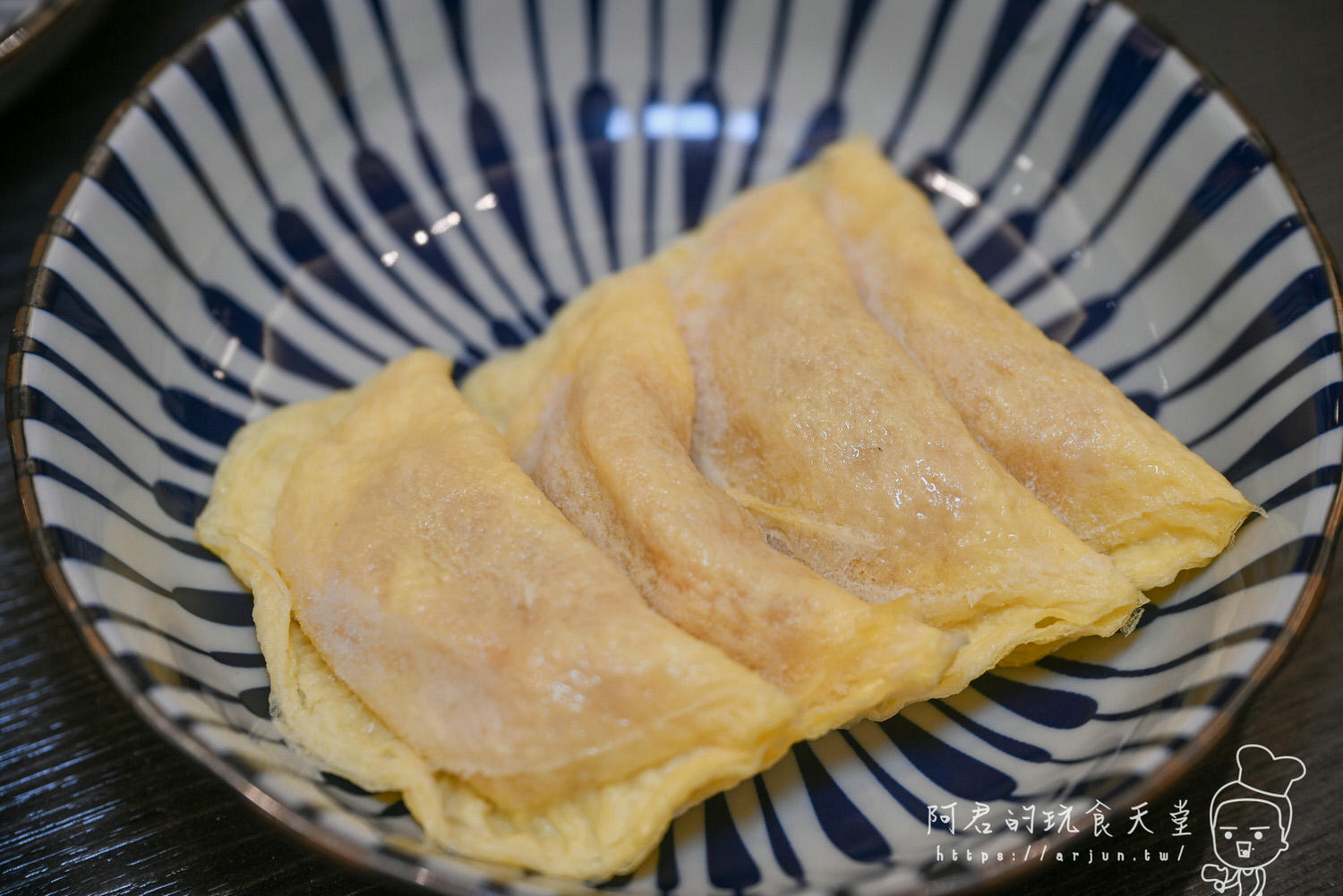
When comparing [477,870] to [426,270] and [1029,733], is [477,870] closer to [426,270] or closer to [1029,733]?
[1029,733]

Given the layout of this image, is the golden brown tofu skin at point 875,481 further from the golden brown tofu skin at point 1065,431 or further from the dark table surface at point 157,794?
the dark table surface at point 157,794

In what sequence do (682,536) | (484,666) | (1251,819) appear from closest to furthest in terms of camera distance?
(484,666)
(682,536)
(1251,819)

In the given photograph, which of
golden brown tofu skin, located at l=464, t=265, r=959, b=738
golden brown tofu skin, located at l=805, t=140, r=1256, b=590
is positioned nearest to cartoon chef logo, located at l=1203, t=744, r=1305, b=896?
golden brown tofu skin, located at l=805, t=140, r=1256, b=590

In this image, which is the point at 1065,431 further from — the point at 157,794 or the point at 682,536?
the point at 157,794

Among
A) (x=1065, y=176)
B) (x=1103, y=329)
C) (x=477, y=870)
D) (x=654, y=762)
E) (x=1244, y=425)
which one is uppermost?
(x=1065, y=176)

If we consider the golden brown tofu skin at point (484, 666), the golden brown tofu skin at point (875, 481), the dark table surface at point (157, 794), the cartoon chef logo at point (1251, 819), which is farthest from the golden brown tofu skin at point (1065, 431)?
the golden brown tofu skin at point (484, 666)

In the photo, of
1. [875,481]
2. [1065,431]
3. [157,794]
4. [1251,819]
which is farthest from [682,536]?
[1251,819]

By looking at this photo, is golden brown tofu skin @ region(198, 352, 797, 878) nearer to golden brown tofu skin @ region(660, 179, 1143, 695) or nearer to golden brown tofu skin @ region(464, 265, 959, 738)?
golden brown tofu skin @ region(464, 265, 959, 738)

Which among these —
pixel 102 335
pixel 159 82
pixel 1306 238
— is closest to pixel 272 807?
pixel 102 335
